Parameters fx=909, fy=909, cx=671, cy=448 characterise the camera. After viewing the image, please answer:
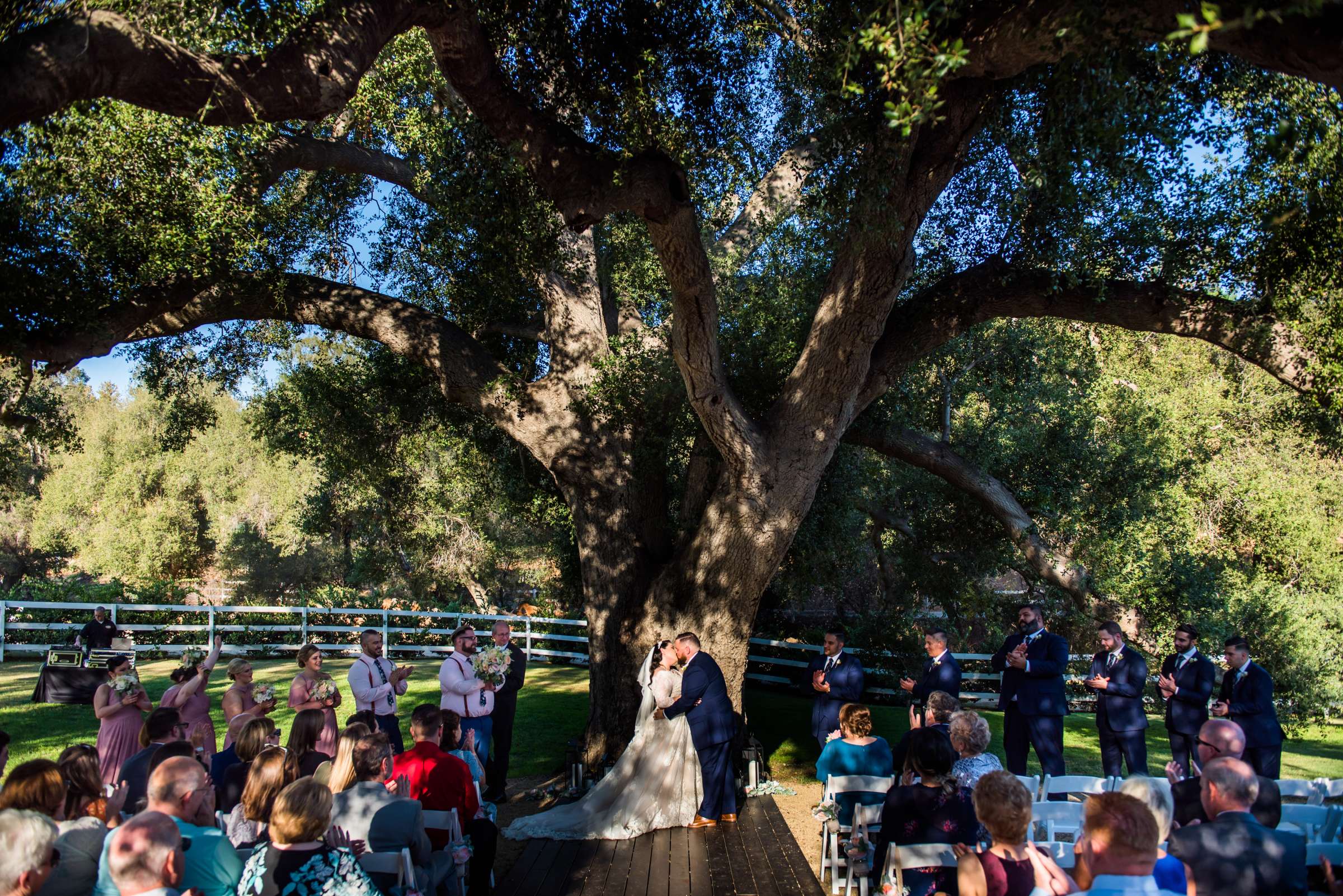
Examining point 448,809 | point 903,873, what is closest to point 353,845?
point 448,809

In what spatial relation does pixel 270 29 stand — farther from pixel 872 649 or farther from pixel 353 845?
pixel 872 649

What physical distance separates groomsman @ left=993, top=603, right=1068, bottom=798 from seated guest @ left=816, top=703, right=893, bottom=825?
Answer: 2738 mm

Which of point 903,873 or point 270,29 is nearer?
point 903,873

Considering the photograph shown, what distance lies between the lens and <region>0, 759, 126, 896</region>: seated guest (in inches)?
152

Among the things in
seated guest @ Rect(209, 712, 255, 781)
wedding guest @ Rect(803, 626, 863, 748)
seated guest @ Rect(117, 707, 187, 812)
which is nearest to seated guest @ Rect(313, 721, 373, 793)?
seated guest @ Rect(209, 712, 255, 781)

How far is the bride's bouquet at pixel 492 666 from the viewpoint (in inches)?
348

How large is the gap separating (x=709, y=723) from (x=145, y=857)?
210 inches

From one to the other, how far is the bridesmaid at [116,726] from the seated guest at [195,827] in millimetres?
3531

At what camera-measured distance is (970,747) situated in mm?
5164

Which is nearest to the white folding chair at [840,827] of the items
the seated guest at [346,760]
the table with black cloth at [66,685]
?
the seated guest at [346,760]

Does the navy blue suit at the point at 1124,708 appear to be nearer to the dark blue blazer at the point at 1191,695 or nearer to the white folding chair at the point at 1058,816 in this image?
the dark blue blazer at the point at 1191,695

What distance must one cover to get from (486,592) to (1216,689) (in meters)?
24.9

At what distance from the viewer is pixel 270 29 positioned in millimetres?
6082

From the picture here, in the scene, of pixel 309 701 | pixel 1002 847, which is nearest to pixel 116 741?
pixel 309 701
